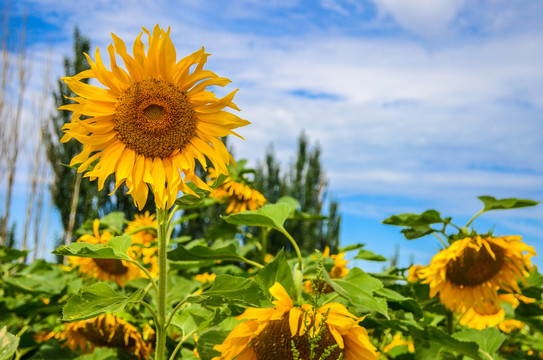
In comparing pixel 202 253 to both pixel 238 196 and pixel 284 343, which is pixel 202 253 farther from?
pixel 238 196

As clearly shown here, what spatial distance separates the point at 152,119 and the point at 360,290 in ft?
2.09

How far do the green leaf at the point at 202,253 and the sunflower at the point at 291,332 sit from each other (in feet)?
1.00

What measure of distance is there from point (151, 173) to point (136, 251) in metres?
1.14

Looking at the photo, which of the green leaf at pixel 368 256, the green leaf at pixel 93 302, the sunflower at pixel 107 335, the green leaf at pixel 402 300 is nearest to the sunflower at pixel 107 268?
the sunflower at pixel 107 335

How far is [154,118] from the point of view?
1101 millimetres

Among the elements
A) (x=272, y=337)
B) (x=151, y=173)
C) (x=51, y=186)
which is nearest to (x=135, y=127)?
(x=151, y=173)

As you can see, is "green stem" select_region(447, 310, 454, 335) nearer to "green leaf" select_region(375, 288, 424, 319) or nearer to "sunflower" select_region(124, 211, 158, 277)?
"green leaf" select_region(375, 288, 424, 319)

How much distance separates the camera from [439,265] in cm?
158

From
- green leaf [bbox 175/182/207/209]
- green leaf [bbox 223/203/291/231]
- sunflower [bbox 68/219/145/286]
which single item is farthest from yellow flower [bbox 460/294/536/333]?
sunflower [bbox 68/219/145/286]

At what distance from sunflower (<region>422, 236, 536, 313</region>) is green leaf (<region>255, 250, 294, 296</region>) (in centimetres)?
63

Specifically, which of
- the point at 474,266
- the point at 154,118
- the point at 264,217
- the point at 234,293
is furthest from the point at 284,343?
the point at 474,266

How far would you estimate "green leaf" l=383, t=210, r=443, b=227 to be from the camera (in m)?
1.50

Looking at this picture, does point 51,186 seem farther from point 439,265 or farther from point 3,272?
point 439,265

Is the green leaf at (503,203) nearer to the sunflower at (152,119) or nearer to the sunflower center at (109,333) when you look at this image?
the sunflower at (152,119)
